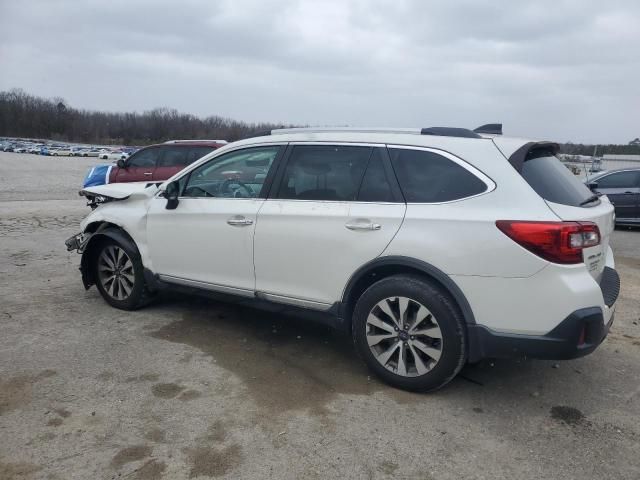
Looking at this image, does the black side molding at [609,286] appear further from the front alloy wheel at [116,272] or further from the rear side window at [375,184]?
the front alloy wheel at [116,272]

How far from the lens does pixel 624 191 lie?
41.3 feet

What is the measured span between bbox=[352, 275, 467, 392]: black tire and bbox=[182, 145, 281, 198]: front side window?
1.32 meters

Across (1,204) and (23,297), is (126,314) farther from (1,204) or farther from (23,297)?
(1,204)

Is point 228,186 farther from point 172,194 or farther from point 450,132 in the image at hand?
point 450,132

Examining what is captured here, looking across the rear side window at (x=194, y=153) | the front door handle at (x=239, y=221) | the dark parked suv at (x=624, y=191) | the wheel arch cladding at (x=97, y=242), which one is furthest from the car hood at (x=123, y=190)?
the dark parked suv at (x=624, y=191)

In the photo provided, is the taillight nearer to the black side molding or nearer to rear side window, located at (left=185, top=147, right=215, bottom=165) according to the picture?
the black side molding

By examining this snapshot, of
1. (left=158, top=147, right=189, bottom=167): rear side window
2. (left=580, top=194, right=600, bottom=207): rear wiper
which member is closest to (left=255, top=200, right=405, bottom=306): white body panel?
(left=580, top=194, right=600, bottom=207): rear wiper

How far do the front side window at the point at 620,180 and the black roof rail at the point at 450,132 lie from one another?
1089cm

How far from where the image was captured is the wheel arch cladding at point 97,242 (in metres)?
5.02

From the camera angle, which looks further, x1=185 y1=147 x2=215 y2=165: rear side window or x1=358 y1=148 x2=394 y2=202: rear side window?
x1=185 y1=147 x2=215 y2=165: rear side window

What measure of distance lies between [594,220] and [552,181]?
0.36 meters

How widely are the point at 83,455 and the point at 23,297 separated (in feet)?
10.8

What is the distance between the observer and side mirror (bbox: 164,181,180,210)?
15.2 ft

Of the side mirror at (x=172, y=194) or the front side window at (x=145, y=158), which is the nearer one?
the side mirror at (x=172, y=194)
